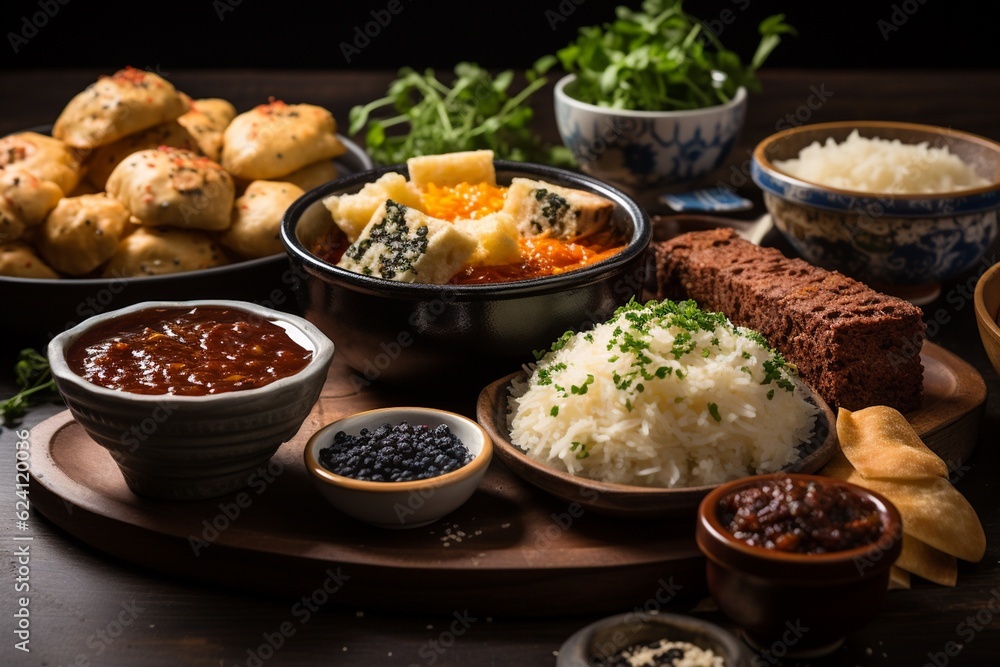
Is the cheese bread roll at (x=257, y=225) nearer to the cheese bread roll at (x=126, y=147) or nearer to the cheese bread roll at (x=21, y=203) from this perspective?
the cheese bread roll at (x=126, y=147)

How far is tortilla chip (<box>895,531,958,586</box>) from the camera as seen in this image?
2850 millimetres

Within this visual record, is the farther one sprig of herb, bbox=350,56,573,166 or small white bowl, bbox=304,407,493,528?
sprig of herb, bbox=350,56,573,166

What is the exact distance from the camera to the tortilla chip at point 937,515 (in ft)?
9.38

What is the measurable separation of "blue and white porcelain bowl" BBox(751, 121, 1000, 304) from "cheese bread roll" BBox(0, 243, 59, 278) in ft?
9.39

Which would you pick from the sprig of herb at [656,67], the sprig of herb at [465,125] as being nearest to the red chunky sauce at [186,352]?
the sprig of herb at [465,125]

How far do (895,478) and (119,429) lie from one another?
207 cm

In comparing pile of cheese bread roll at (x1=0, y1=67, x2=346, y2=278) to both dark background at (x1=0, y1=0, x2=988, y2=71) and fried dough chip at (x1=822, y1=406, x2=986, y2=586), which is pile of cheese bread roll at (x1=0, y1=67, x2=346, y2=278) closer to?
fried dough chip at (x1=822, y1=406, x2=986, y2=586)

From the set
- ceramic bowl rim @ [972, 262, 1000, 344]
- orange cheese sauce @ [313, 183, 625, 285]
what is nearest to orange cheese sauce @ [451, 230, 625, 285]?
orange cheese sauce @ [313, 183, 625, 285]

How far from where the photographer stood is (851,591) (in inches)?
97.8

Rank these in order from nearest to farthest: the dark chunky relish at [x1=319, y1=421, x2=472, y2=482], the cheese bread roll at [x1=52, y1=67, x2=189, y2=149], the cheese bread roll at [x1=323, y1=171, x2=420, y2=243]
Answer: the dark chunky relish at [x1=319, y1=421, x2=472, y2=482]
the cheese bread roll at [x1=323, y1=171, x2=420, y2=243]
the cheese bread roll at [x1=52, y1=67, x2=189, y2=149]

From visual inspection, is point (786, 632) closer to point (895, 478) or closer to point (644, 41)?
point (895, 478)

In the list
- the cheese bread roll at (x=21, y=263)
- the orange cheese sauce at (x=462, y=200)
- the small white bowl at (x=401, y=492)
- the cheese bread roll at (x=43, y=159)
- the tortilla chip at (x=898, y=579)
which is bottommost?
the tortilla chip at (x=898, y=579)

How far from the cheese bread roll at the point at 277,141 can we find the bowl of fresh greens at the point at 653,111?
129cm

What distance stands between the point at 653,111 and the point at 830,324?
221 cm
